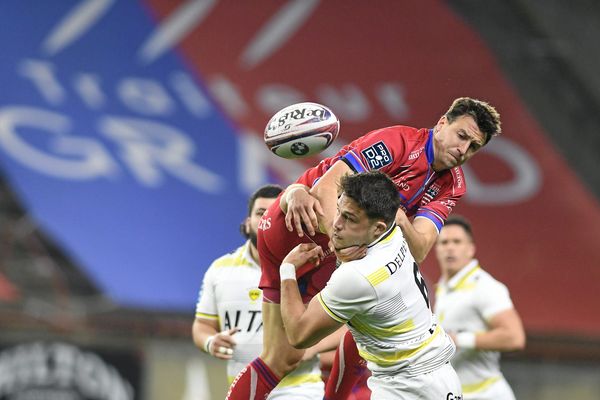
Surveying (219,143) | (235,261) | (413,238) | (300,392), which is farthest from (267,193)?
(219,143)

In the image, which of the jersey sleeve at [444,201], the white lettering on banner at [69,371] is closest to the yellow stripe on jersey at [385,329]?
the jersey sleeve at [444,201]

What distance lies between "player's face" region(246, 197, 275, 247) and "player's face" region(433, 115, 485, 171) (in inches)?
48.7

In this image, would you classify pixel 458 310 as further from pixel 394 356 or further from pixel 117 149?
pixel 117 149

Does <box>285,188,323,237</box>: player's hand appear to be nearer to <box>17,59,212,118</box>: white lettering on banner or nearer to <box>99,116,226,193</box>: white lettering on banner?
<box>99,116,226,193</box>: white lettering on banner

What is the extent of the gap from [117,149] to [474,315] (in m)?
5.31

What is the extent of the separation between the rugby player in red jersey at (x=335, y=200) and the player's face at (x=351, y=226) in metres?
0.05

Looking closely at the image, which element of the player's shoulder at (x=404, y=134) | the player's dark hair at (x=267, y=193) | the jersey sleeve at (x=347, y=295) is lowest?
the jersey sleeve at (x=347, y=295)

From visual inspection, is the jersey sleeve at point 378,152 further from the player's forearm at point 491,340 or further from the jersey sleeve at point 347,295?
the player's forearm at point 491,340

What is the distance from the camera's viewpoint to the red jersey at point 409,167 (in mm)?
5188

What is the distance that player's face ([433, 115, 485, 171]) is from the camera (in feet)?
17.1

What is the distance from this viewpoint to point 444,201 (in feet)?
18.0

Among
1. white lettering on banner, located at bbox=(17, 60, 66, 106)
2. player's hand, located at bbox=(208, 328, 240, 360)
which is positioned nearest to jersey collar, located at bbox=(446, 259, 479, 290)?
player's hand, located at bbox=(208, 328, 240, 360)

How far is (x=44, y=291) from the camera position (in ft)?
35.7

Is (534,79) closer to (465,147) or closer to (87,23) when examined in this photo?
(87,23)
